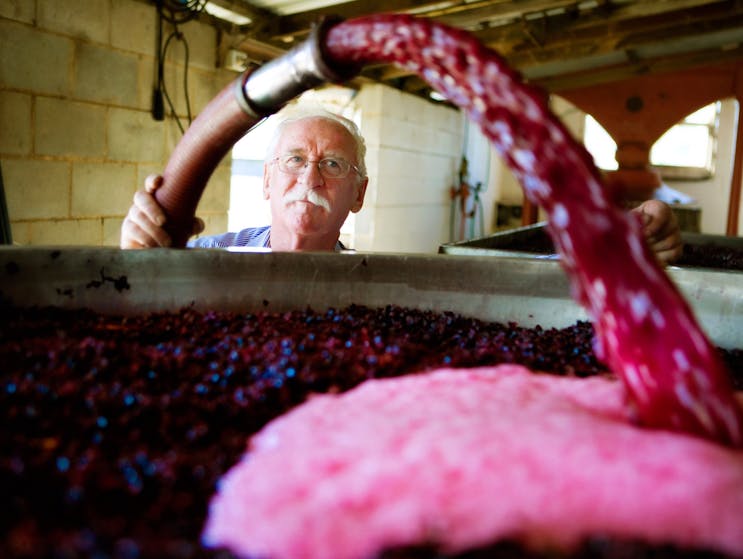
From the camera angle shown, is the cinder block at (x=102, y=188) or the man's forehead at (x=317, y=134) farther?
the cinder block at (x=102, y=188)

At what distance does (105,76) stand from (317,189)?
2.06m

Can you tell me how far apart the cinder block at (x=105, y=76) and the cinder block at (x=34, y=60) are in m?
0.08

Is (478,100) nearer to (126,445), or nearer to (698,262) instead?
(126,445)

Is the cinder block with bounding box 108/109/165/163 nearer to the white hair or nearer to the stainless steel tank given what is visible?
the white hair

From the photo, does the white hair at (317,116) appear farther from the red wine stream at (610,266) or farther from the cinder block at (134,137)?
the red wine stream at (610,266)

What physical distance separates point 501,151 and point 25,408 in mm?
607

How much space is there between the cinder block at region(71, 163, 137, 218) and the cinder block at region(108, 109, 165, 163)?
0.08m

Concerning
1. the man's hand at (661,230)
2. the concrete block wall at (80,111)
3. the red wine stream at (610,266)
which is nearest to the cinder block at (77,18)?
the concrete block wall at (80,111)

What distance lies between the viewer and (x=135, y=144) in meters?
3.73

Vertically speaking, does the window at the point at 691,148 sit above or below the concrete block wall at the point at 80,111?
above

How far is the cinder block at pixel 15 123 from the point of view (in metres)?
2.91

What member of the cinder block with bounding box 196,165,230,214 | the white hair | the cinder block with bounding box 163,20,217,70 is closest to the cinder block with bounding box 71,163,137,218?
the cinder block with bounding box 196,165,230,214

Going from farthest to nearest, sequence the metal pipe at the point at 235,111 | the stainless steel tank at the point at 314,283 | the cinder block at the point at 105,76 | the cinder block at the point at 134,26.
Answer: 1. the cinder block at the point at 134,26
2. the cinder block at the point at 105,76
3. the stainless steel tank at the point at 314,283
4. the metal pipe at the point at 235,111

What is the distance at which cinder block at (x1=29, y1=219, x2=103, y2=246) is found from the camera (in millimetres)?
3143
